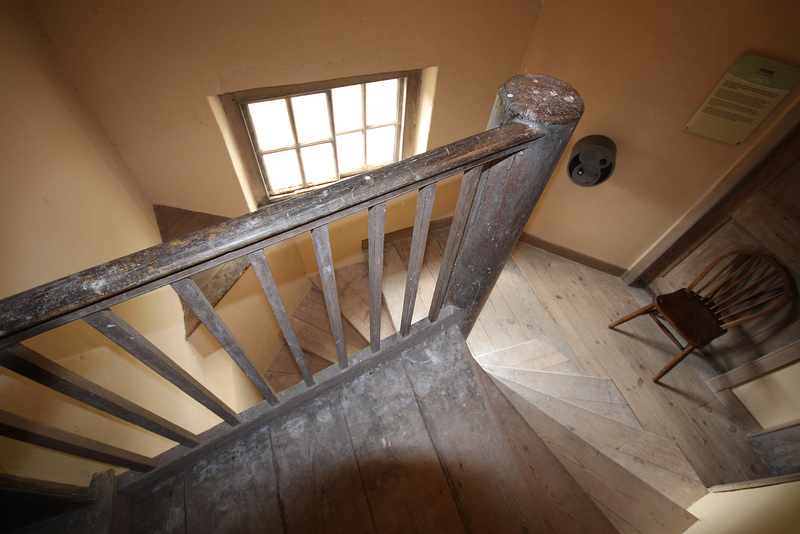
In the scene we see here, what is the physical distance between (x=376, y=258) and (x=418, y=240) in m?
0.13

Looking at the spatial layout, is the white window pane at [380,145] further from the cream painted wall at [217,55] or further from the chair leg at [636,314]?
the chair leg at [636,314]

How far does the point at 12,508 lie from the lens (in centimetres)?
80

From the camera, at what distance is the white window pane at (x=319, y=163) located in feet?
7.93

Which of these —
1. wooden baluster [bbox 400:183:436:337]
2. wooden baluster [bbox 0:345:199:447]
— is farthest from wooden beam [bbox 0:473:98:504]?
wooden baluster [bbox 400:183:436:337]

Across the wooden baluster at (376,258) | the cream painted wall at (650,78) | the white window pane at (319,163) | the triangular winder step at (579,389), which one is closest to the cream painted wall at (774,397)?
the triangular winder step at (579,389)

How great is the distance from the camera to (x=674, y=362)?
2.02 metres

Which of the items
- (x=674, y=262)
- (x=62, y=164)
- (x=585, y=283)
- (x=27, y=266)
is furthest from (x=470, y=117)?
(x=27, y=266)

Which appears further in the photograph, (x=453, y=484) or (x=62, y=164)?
(x=62, y=164)

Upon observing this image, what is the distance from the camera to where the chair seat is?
1969 millimetres

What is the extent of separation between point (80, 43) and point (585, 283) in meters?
3.24

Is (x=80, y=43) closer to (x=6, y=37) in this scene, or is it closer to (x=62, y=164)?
(x=6, y=37)

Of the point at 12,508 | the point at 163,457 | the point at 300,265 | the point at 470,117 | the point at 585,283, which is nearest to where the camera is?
the point at 12,508

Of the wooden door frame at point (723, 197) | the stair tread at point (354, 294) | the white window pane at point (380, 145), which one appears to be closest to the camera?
the wooden door frame at point (723, 197)

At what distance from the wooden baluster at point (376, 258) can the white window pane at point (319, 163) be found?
1.69m
